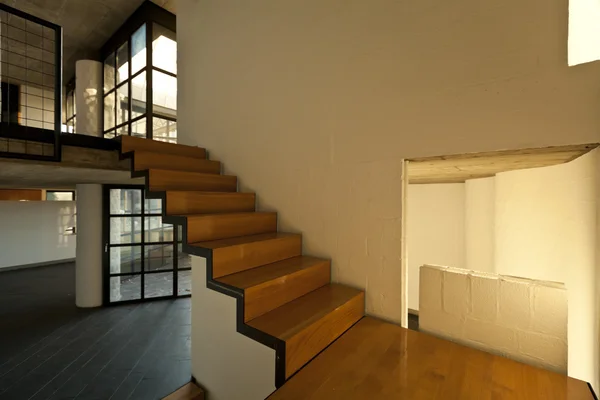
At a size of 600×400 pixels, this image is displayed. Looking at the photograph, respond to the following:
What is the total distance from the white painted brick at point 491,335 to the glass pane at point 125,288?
4806mm

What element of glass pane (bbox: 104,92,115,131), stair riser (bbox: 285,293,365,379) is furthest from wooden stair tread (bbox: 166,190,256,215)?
glass pane (bbox: 104,92,115,131)

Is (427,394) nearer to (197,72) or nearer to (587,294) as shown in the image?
(587,294)

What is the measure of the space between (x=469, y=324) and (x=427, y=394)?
56 centimetres

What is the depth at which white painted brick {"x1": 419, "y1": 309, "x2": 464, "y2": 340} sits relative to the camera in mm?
1393

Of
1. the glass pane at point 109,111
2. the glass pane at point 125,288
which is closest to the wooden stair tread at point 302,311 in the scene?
the glass pane at point 125,288

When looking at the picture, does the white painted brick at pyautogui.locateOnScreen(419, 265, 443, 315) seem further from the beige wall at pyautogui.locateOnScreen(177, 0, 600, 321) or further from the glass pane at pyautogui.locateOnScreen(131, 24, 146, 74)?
the glass pane at pyautogui.locateOnScreen(131, 24, 146, 74)

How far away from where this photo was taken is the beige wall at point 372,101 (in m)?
1.14

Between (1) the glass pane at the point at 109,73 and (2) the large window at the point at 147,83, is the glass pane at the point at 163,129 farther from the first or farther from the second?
(1) the glass pane at the point at 109,73

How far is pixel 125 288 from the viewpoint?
4.61 m

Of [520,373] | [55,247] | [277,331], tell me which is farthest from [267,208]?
[55,247]

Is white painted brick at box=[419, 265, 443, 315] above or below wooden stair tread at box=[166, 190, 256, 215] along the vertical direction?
below

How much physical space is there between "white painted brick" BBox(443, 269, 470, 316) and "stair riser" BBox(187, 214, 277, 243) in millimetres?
1227

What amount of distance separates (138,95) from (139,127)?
54 cm

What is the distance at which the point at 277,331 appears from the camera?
1126mm
